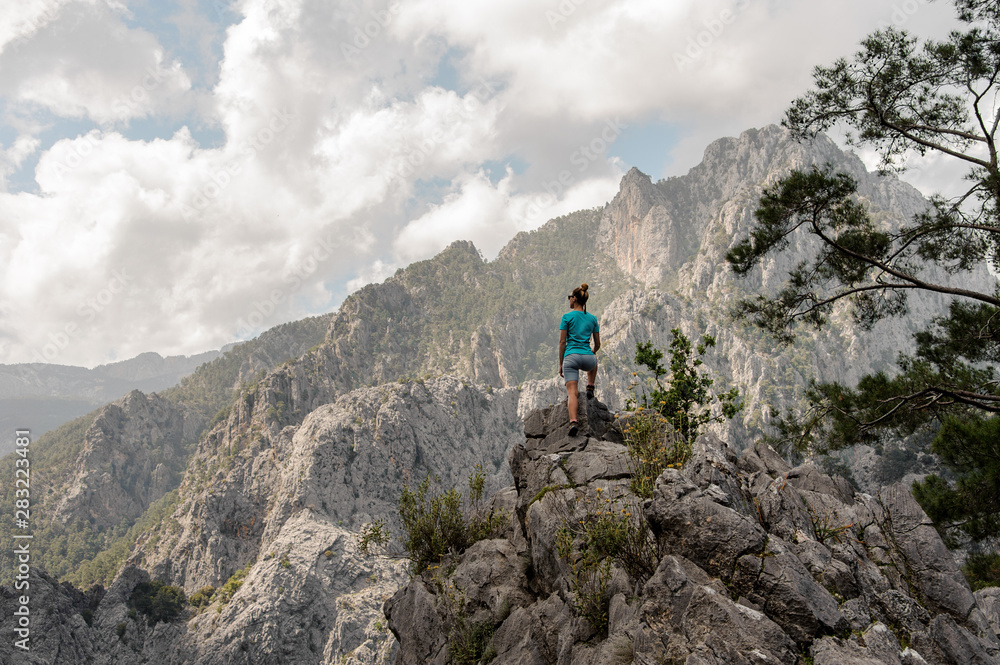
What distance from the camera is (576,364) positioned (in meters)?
9.11

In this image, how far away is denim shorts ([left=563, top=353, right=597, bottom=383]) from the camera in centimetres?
912

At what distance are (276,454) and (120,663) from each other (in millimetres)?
41390

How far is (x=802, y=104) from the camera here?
12430 mm

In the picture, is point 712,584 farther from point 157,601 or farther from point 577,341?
point 157,601

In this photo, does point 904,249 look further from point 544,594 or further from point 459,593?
point 459,593

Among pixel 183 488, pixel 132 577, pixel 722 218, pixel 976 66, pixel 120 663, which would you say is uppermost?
pixel 722 218

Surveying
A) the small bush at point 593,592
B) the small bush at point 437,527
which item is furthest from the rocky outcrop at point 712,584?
the small bush at point 437,527

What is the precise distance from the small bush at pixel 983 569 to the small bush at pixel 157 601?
9190 centimetres

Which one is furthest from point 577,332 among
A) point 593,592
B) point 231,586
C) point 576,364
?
point 231,586

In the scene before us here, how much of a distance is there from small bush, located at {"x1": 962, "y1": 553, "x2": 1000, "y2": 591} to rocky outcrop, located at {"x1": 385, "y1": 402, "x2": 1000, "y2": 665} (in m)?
10.7

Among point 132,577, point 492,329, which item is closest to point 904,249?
point 132,577

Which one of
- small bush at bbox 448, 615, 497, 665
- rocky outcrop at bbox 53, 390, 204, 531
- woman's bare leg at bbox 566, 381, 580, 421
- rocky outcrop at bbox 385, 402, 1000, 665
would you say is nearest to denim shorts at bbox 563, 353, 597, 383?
Result: woman's bare leg at bbox 566, 381, 580, 421

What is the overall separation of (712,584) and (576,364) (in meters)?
5.03

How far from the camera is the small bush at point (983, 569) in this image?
14.0 m
